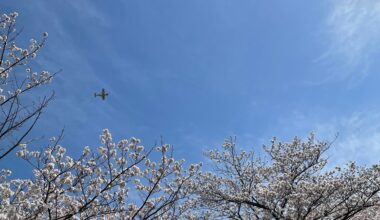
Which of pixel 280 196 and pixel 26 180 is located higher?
pixel 280 196

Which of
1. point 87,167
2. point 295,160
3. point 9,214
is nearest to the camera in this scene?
point 9,214

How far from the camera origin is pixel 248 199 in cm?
1842

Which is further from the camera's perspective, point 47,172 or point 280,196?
point 280,196

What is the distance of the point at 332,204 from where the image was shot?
650 inches

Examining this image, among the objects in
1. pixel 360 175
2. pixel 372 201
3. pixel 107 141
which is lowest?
pixel 107 141

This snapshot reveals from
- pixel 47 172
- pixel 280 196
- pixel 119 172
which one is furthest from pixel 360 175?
pixel 47 172

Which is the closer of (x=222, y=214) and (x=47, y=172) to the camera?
(x=47, y=172)

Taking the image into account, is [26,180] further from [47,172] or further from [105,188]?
[105,188]

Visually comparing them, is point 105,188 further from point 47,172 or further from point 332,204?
point 332,204

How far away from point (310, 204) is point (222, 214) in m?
4.73

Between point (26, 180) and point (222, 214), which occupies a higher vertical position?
point (222, 214)

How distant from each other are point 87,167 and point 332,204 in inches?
451

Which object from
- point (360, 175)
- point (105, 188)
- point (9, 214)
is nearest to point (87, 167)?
point (105, 188)

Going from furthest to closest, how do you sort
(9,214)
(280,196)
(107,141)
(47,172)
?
(280,196) → (107,141) → (47,172) → (9,214)
